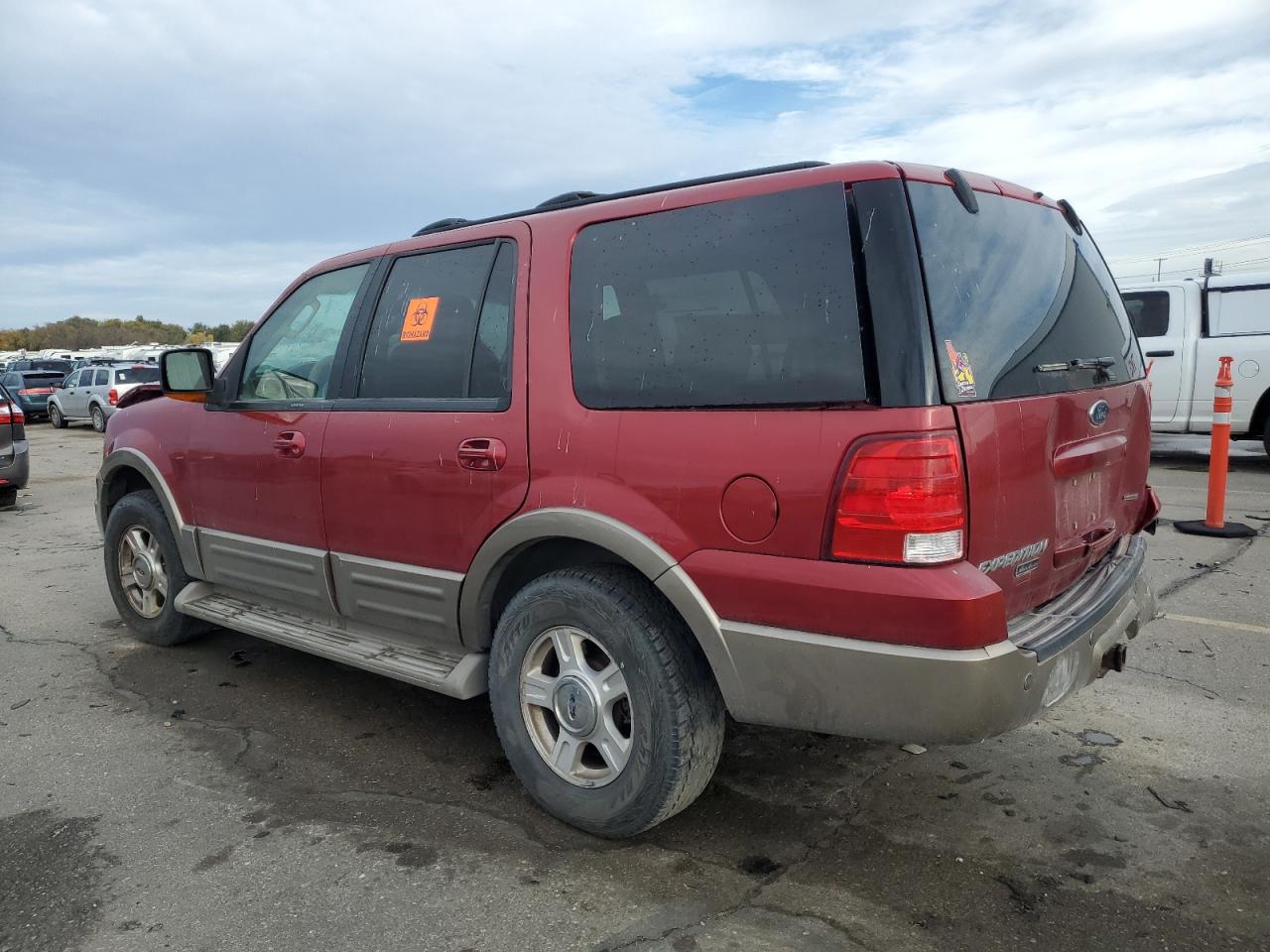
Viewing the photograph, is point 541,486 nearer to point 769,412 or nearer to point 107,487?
point 769,412

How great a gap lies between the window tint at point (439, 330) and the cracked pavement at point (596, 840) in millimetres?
1390

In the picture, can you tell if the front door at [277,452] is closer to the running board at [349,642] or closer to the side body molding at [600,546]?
the running board at [349,642]

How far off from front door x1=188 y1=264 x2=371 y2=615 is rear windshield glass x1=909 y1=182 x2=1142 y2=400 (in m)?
2.33

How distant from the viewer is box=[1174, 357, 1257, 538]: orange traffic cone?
23.3 ft

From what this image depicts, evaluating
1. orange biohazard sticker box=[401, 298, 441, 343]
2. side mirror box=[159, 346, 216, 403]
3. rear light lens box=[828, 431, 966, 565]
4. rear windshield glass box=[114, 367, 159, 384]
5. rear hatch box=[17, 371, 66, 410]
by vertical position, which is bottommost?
rear hatch box=[17, 371, 66, 410]

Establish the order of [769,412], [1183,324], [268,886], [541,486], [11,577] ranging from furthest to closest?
1. [1183,324]
2. [11,577]
3. [541,486]
4. [268,886]
5. [769,412]

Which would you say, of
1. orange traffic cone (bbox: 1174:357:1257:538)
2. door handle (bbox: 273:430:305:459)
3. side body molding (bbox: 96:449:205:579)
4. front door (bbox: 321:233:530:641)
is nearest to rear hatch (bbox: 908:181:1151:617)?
front door (bbox: 321:233:530:641)

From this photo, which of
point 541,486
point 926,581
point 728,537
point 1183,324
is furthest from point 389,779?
point 1183,324

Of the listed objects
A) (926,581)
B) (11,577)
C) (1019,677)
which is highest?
(926,581)

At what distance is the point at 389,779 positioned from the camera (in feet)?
11.5

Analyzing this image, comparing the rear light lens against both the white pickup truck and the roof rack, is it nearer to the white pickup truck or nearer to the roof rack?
the roof rack

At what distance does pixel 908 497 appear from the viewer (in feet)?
7.91

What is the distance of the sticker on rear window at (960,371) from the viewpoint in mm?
2498

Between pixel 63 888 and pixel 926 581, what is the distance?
2.56 meters
